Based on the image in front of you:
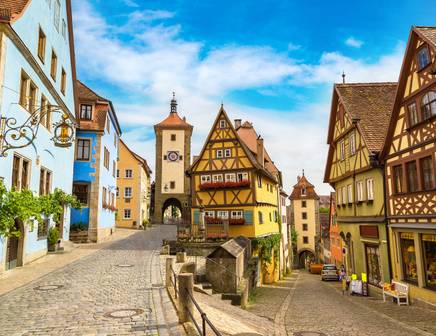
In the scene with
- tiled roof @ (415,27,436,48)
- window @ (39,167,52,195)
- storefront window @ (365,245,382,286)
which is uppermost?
tiled roof @ (415,27,436,48)

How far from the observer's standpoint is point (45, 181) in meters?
18.7

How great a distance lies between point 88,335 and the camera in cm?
716

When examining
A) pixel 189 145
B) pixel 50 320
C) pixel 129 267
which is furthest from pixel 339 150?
pixel 189 145

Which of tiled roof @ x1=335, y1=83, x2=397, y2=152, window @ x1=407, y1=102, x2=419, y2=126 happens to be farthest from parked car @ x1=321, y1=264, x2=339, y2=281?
window @ x1=407, y1=102, x2=419, y2=126

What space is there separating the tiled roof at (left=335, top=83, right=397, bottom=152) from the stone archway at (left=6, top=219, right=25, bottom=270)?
16975 mm

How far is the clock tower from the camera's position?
183ft

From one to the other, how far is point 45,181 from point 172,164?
123 ft

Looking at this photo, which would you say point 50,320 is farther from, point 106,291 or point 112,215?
point 112,215

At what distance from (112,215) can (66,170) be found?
12.3 m

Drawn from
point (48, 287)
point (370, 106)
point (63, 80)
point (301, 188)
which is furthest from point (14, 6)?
point (301, 188)

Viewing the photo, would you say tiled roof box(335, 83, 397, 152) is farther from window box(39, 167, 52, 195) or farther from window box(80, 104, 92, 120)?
window box(80, 104, 92, 120)

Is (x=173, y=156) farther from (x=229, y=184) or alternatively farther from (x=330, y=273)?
(x=330, y=273)

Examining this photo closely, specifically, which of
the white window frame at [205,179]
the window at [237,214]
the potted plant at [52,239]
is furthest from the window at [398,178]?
the potted plant at [52,239]

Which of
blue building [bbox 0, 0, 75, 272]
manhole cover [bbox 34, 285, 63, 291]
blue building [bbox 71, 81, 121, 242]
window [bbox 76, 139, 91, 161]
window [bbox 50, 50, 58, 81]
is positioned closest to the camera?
manhole cover [bbox 34, 285, 63, 291]
